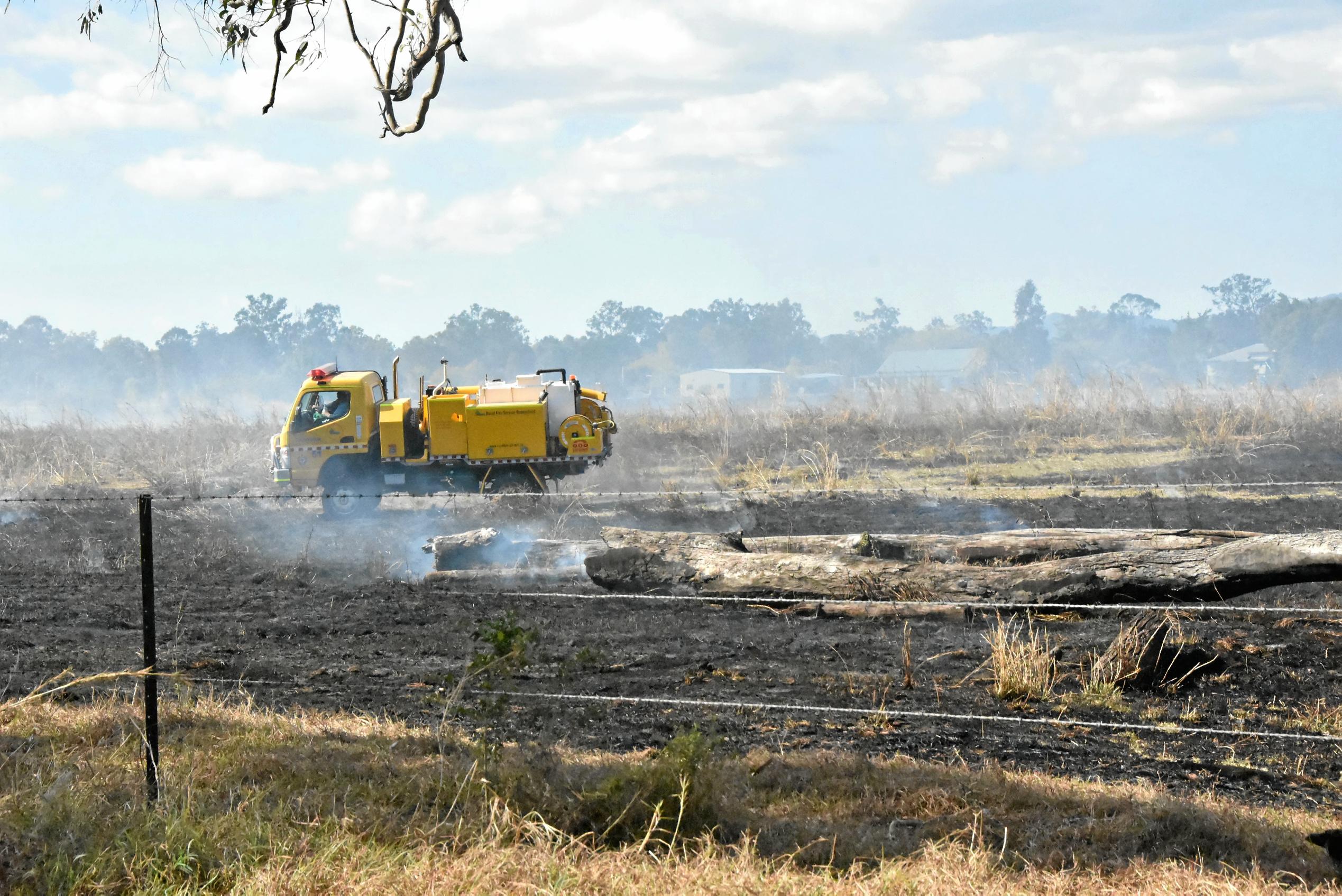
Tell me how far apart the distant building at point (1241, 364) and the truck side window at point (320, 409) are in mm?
83488

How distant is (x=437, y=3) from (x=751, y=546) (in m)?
5.15

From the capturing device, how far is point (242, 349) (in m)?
99.9

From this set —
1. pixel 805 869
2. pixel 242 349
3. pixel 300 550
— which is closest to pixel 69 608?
pixel 300 550

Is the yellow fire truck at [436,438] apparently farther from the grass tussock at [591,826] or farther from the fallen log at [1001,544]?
the grass tussock at [591,826]

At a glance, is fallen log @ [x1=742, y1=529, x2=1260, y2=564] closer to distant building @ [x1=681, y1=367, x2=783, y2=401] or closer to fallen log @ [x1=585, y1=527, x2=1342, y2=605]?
fallen log @ [x1=585, y1=527, x2=1342, y2=605]

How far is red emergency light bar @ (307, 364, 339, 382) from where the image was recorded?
17828 millimetres

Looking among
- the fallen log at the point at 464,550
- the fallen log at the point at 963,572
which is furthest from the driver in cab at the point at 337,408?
the fallen log at the point at 963,572

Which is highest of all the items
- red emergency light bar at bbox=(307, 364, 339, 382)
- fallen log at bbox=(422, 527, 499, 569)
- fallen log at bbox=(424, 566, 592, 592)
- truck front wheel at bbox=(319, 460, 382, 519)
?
red emergency light bar at bbox=(307, 364, 339, 382)

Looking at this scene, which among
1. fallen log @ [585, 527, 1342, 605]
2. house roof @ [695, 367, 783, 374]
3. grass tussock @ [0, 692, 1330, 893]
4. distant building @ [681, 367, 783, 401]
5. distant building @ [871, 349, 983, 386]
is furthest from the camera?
house roof @ [695, 367, 783, 374]

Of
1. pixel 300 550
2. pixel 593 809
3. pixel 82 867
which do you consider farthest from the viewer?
pixel 300 550

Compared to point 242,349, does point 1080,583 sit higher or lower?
lower

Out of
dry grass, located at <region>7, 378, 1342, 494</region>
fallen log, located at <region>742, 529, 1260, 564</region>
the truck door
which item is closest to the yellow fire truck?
the truck door

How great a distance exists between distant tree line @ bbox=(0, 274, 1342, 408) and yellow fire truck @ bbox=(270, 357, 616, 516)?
69423mm

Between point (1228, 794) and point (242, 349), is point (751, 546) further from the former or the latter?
point (242, 349)
